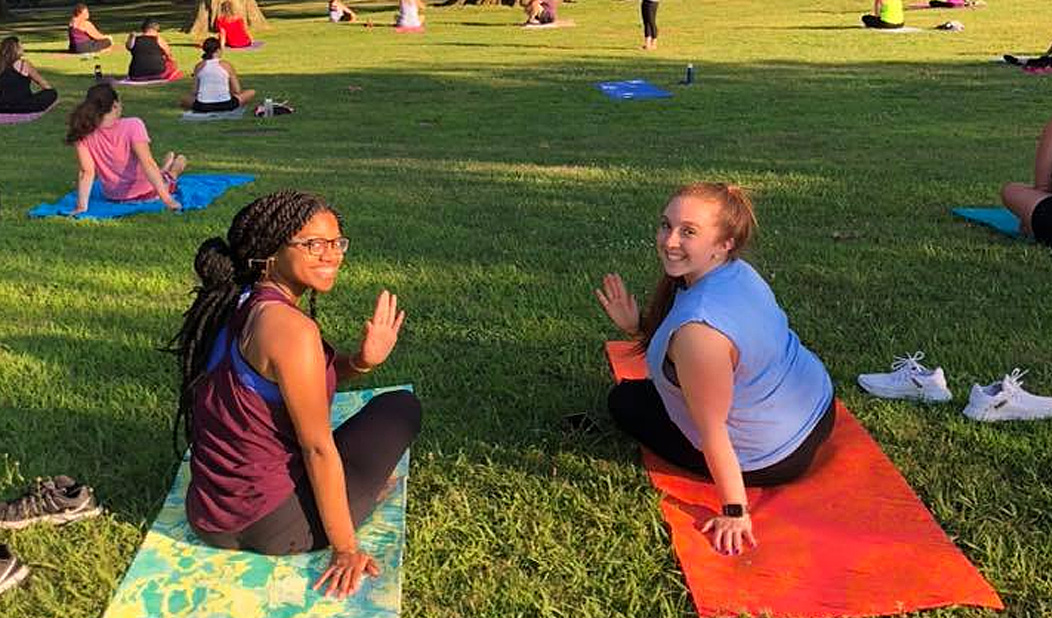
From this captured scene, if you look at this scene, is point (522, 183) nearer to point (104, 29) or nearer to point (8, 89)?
point (8, 89)

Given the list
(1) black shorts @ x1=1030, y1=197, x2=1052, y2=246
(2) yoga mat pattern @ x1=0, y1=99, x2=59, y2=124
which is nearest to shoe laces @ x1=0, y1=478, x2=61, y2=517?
(1) black shorts @ x1=1030, y1=197, x2=1052, y2=246

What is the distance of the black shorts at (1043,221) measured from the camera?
19.8ft

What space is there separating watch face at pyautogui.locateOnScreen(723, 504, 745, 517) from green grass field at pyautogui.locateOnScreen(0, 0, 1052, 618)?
245mm

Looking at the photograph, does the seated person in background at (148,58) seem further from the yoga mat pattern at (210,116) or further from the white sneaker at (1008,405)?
the white sneaker at (1008,405)

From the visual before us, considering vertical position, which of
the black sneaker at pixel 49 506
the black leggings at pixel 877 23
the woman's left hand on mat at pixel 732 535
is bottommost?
the black leggings at pixel 877 23

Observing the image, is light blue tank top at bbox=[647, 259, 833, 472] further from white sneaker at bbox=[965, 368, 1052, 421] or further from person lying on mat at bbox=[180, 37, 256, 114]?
person lying on mat at bbox=[180, 37, 256, 114]

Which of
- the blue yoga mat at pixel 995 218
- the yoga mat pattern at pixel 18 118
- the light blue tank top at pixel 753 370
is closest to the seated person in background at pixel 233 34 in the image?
the yoga mat pattern at pixel 18 118

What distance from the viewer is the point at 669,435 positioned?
12.0 ft

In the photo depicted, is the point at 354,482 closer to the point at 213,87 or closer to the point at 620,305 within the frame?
the point at 620,305

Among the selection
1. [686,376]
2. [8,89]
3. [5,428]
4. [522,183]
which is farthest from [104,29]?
[686,376]

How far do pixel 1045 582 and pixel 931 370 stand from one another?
4.75ft

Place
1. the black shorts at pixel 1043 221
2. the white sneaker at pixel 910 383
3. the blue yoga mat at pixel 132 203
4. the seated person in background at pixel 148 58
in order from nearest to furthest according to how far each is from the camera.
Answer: the white sneaker at pixel 910 383 → the black shorts at pixel 1043 221 → the blue yoga mat at pixel 132 203 → the seated person in background at pixel 148 58

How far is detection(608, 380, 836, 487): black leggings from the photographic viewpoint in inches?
140

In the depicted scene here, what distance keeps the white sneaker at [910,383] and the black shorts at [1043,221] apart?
2318 mm
